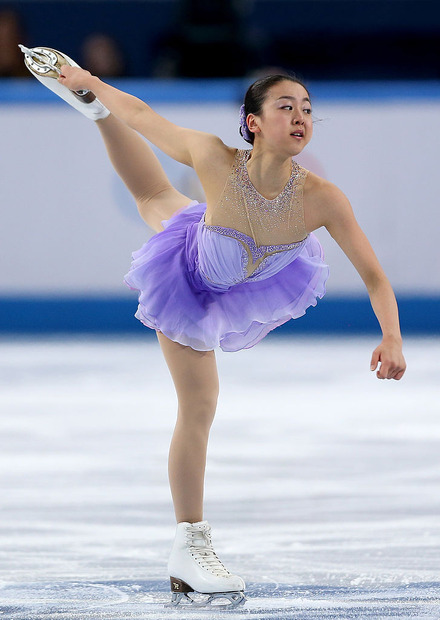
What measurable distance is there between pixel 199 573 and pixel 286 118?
101 cm

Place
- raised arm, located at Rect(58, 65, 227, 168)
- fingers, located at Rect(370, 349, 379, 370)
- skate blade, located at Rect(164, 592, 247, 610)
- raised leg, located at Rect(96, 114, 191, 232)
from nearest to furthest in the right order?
fingers, located at Rect(370, 349, 379, 370), skate blade, located at Rect(164, 592, 247, 610), raised arm, located at Rect(58, 65, 227, 168), raised leg, located at Rect(96, 114, 191, 232)

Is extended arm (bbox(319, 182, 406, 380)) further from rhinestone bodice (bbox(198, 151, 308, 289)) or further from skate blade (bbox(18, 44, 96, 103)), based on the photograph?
skate blade (bbox(18, 44, 96, 103))

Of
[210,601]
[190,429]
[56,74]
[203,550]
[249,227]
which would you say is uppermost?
[56,74]

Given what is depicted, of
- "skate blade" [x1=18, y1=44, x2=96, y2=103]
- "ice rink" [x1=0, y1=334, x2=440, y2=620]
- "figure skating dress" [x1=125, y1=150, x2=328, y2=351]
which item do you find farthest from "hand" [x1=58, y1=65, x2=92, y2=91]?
"ice rink" [x1=0, y1=334, x2=440, y2=620]

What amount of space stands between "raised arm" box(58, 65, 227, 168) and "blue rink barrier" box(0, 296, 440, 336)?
3.87m

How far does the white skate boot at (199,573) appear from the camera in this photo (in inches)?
90.1

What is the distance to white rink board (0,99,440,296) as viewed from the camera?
6.27 metres

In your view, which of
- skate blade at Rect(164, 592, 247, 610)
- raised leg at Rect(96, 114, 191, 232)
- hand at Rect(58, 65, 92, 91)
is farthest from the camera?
raised leg at Rect(96, 114, 191, 232)

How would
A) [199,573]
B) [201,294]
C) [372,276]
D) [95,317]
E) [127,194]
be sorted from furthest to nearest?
[95,317], [127,194], [201,294], [199,573], [372,276]

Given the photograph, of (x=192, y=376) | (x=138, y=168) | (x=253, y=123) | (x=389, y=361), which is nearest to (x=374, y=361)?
(x=389, y=361)

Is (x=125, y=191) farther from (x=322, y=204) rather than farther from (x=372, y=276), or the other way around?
(x=372, y=276)

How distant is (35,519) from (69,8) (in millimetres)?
6360

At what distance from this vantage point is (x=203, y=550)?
240 cm

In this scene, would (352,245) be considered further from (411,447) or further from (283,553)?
(411,447)
